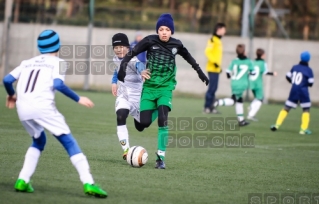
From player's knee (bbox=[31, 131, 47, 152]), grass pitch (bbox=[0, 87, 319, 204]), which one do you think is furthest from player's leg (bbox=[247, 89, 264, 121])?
player's knee (bbox=[31, 131, 47, 152])

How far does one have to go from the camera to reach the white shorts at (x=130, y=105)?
1097cm

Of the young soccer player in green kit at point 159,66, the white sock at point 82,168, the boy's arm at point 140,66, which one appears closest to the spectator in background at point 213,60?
the boy's arm at point 140,66

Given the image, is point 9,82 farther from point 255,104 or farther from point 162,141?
point 255,104

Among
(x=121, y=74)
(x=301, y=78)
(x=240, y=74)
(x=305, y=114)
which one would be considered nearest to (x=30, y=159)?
(x=121, y=74)

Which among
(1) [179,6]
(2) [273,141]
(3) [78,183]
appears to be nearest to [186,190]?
(3) [78,183]

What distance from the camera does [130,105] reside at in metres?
11.0

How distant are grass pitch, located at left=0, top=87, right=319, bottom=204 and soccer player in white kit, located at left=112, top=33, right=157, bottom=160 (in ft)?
1.63

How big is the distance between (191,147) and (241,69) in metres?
6.00

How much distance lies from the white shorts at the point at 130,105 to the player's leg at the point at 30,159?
3121 millimetres

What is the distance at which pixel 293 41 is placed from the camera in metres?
27.8

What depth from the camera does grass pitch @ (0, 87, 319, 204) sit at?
8.03 m

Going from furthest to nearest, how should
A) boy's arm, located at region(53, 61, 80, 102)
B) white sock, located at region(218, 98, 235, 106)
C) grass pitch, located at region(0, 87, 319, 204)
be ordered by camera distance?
white sock, located at region(218, 98, 235, 106)
grass pitch, located at region(0, 87, 319, 204)
boy's arm, located at region(53, 61, 80, 102)

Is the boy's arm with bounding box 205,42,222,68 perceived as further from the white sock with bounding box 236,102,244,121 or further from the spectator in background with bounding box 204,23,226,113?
the white sock with bounding box 236,102,244,121

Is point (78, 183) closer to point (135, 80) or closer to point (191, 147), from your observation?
point (135, 80)
